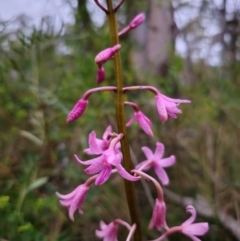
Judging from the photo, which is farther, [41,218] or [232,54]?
[232,54]

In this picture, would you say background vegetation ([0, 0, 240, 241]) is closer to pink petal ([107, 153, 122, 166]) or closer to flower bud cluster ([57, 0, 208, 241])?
flower bud cluster ([57, 0, 208, 241])

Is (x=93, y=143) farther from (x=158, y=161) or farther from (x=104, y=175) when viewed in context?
(x=158, y=161)

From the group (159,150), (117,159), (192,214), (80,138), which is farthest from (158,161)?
(80,138)

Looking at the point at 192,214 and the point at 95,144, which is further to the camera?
the point at 192,214

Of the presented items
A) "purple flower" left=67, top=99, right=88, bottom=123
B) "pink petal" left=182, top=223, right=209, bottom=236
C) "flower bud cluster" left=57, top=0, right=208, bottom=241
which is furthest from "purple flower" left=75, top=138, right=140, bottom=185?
"pink petal" left=182, top=223, right=209, bottom=236

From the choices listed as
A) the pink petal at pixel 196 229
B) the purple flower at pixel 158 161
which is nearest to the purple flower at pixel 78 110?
the purple flower at pixel 158 161

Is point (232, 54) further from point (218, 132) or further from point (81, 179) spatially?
point (81, 179)

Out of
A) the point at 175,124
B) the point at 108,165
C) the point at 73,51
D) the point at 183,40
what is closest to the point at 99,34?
the point at 73,51

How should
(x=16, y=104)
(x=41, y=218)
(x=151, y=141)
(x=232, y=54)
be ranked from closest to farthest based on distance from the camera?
(x=41, y=218) → (x=16, y=104) → (x=151, y=141) → (x=232, y=54)
